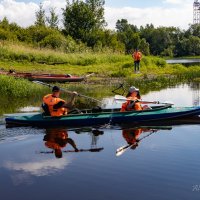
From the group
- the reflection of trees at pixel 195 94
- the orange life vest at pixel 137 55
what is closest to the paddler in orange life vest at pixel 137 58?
the orange life vest at pixel 137 55

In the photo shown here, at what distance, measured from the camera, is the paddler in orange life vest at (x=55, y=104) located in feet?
45.6

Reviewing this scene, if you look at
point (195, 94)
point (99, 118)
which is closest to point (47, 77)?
point (195, 94)

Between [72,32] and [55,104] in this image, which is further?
[72,32]

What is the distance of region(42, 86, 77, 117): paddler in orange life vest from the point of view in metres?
13.9

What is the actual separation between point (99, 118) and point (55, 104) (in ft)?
5.31

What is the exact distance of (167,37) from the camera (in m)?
98.7

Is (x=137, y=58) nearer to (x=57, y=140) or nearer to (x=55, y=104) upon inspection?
(x=55, y=104)

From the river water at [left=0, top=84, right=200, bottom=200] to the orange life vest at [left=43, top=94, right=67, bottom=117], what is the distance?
62 centimetres

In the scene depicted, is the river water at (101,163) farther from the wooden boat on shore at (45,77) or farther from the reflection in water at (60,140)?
the wooden boat on shore at (45,77)

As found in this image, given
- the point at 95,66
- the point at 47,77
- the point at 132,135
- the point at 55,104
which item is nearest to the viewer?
the point at 132,135

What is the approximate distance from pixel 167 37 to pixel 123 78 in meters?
71.5

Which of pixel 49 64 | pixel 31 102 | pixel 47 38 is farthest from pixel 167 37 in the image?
pixel 31 102

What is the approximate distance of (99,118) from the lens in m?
14.5

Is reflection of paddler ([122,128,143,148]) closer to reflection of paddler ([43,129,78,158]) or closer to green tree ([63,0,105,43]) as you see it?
reflection of paddler ([43,129,78,158])
